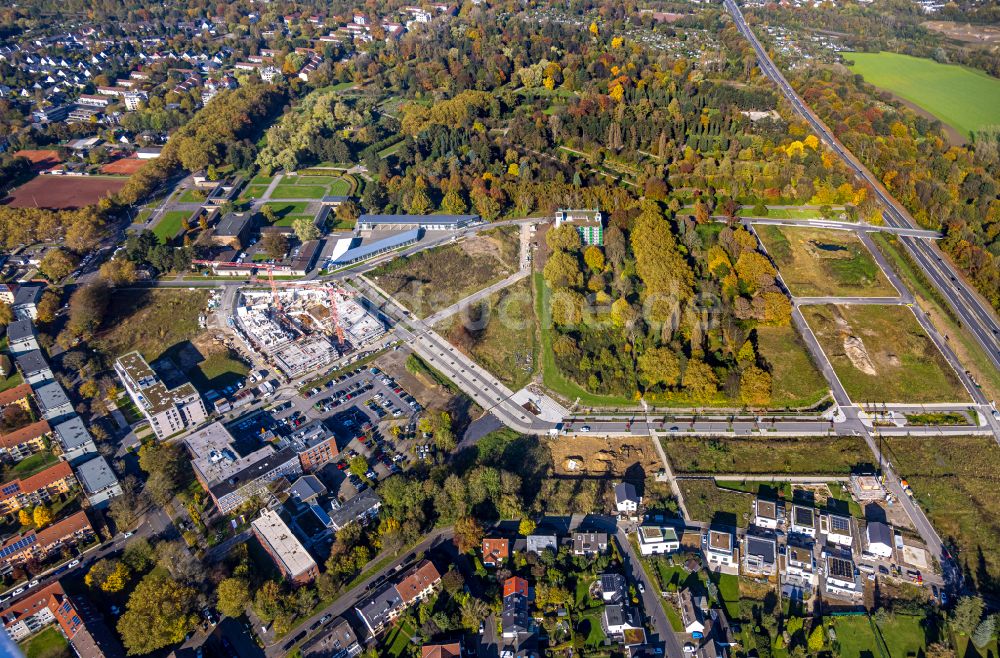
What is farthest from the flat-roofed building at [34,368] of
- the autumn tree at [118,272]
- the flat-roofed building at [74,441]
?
the autumn tree at [118,272]

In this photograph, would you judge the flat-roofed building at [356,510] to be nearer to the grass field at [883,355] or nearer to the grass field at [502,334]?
the grass field at [502,334]

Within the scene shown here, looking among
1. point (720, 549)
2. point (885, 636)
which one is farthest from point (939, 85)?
point (885, 636)

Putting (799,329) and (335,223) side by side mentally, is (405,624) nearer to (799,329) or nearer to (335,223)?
(799,329)

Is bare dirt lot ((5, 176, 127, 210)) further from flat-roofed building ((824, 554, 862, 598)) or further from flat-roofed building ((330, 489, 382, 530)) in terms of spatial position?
flat-roofed building ((824, 554, 862, 598))

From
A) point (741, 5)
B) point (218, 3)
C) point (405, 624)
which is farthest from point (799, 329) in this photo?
point (218, 3)

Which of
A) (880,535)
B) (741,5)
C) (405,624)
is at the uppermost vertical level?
(741,5)

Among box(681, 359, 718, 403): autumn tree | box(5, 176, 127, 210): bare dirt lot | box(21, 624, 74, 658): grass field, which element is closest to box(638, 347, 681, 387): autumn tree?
box(681, 359, 718, 403): autumn tree
